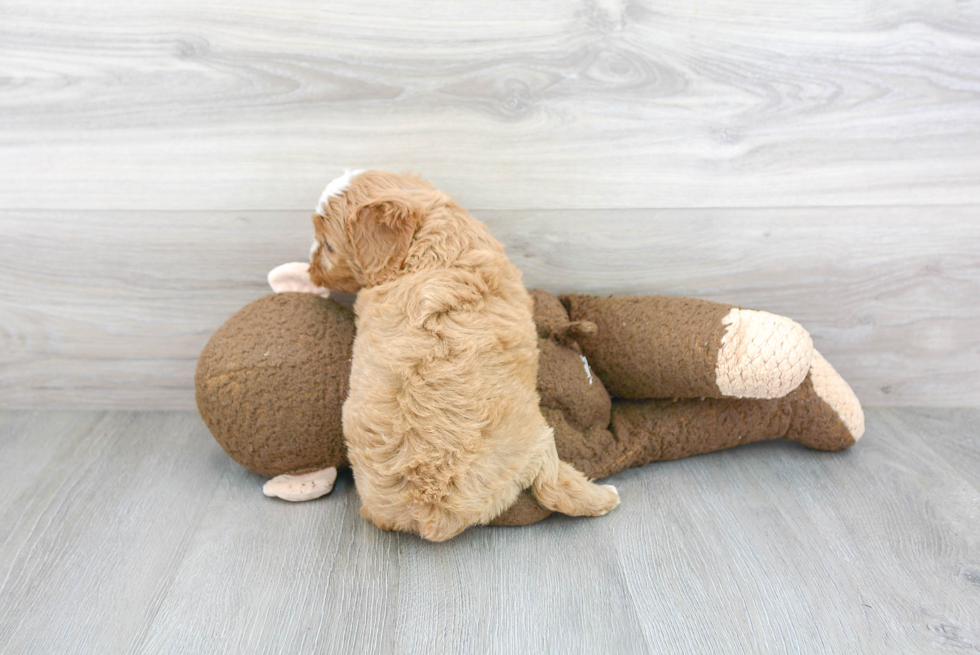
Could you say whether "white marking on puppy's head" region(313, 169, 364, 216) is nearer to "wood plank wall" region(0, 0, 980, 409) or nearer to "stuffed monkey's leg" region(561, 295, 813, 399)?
"wood plank wall" region(0, 0, 980, 409)

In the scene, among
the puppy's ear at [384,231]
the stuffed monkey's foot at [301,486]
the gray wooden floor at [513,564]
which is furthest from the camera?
the stuffed monkey's foot at [301,486]

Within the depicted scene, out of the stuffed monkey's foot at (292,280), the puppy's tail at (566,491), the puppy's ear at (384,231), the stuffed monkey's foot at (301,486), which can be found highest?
the puppy's ear at (384,231)

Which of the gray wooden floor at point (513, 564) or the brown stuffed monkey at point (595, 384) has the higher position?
the brown stuffed monkey at point (595, 384)

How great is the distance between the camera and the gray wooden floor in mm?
721

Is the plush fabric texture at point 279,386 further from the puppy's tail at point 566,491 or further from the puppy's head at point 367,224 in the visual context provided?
the puppy's tail at point 566,491

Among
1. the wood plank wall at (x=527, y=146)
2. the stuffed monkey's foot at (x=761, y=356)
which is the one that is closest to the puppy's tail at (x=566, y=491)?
the stuffed monkey's foot at (x=761, y=356)

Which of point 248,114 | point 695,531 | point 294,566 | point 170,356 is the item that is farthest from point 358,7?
point 695,531

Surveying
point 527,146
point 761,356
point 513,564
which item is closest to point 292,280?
point 527,146

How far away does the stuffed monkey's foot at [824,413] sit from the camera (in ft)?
3.36

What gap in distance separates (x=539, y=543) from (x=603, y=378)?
30 cm

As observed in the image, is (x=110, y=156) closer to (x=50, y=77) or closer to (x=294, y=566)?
(x=50, y=77)

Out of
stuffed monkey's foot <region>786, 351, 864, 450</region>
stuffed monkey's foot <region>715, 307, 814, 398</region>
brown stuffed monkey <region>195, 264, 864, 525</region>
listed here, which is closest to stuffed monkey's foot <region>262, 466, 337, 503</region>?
brown stuffed monkey <region>195, 264, 864, 525</region>

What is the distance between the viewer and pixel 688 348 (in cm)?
95

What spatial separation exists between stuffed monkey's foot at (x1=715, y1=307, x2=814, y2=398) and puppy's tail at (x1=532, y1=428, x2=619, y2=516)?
24 cm
